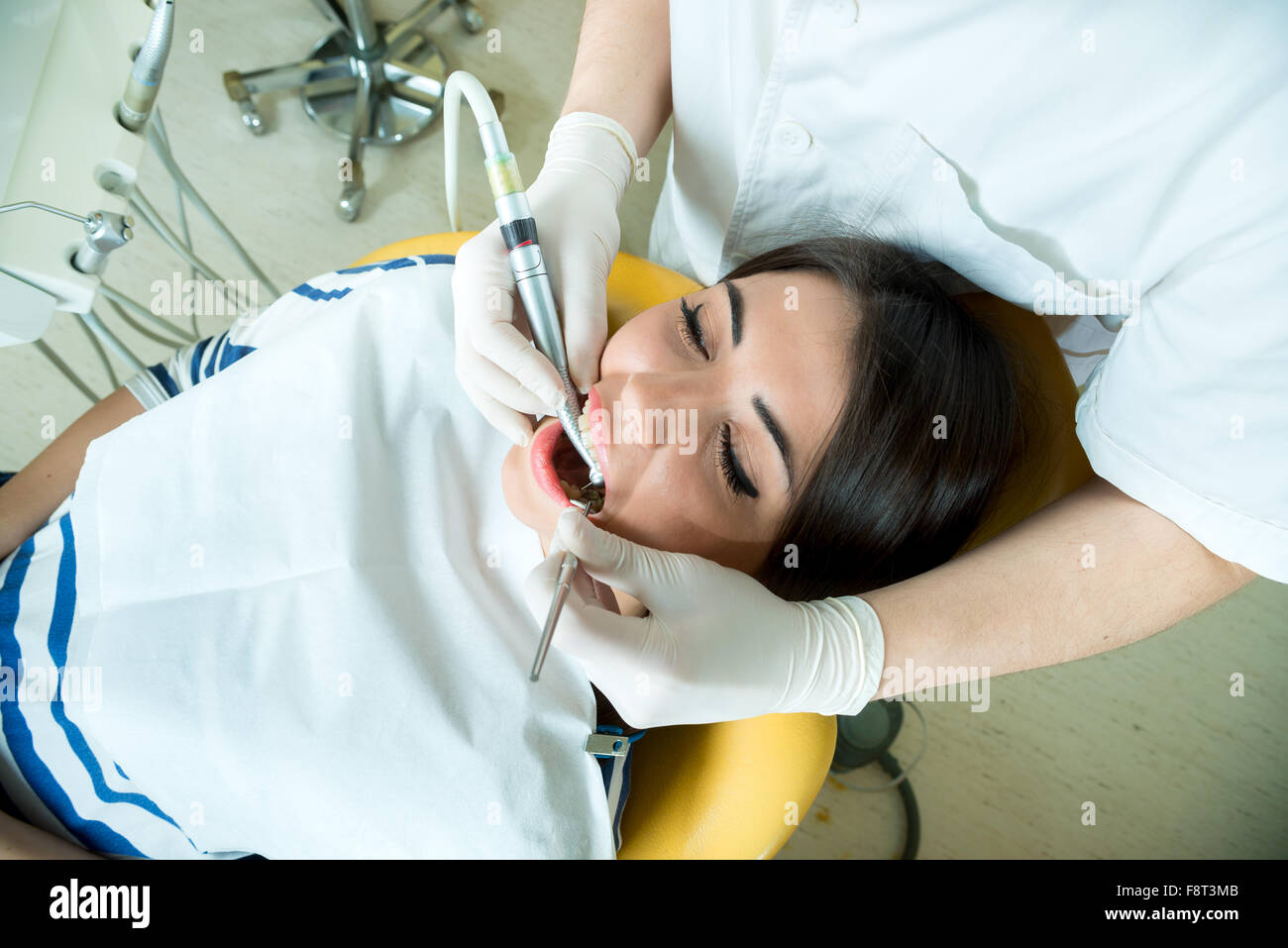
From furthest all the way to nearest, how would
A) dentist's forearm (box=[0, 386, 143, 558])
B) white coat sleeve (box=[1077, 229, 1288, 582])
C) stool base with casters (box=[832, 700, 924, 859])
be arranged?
stool base with casters (box=[832, 700, 924, 859])
dentist's forearm (box=[0, 386, 143, 558])
white coat sleeve (box=[1077, 229, 1288, 582])

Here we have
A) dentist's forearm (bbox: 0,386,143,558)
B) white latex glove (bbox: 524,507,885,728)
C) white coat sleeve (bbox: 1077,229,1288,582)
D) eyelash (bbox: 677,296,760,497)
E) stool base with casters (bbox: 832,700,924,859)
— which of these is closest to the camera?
white coat sleeve (bbox: 1077,229,1288,582)

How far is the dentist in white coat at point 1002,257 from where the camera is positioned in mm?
766

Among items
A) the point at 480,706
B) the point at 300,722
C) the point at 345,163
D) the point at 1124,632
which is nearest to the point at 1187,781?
the point at 1124,632

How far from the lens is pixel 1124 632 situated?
1.00 meters

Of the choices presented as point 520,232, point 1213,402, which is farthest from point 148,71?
point 1213,402

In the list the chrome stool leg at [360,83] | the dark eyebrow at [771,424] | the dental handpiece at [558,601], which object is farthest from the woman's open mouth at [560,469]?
the chrome stool leg at [360,83]

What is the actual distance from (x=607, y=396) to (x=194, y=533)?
595mm

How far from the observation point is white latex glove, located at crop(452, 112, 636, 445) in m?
1.01

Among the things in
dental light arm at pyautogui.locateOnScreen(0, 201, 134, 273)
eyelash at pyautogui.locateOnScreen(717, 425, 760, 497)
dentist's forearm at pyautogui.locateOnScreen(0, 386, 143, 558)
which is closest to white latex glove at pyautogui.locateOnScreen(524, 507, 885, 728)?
eyelash at pyautogui.locateOnScreen(717, 425, 760, 497)

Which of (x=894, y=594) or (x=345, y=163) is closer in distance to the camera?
(x=894, y=594)

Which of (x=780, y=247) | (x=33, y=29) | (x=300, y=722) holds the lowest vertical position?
(x=300, y=722)

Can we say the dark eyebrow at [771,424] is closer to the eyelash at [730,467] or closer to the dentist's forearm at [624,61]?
the eyelash at [730,467]

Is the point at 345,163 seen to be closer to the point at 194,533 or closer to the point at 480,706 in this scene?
the point at 194,533

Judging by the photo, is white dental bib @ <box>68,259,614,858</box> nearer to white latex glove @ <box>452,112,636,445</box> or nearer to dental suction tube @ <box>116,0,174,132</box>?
white latex glove @ <box>452,112,636,445</box>
